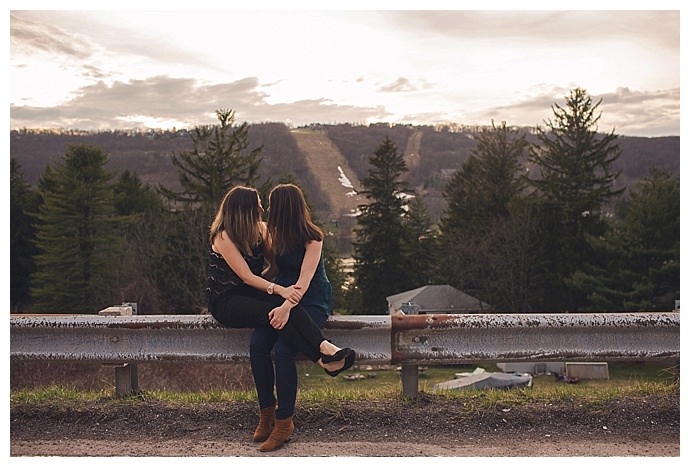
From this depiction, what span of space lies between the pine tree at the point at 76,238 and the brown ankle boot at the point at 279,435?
4523cm

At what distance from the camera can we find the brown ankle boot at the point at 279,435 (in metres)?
4.58

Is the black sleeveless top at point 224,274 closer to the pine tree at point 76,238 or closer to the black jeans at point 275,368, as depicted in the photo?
the black jeans at point 275,368

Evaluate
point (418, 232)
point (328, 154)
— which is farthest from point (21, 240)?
point (328, 154)

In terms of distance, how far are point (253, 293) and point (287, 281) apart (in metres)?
0.27

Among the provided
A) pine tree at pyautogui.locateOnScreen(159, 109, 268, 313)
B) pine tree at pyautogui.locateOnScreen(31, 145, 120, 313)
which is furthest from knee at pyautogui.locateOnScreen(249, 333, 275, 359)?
pine tree at pyautogui.locateOnScreen(31, 145, 120, 313)

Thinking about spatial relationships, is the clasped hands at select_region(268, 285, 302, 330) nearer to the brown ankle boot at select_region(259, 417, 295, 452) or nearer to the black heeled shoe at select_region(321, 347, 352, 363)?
the black heeled shoe at select_region(321, 347, 352, 363)

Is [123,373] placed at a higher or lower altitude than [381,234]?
higher

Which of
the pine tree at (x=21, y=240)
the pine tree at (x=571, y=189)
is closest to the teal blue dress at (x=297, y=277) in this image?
the pine tree at (x=571, y=189)

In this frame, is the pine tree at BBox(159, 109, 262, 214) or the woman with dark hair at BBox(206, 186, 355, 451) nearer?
the woman with dark hair at BBox(206, 186, 355, 451)

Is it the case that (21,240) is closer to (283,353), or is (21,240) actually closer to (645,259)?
(645,259)

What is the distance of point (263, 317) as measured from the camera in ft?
16.2

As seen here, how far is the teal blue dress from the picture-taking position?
203 inches

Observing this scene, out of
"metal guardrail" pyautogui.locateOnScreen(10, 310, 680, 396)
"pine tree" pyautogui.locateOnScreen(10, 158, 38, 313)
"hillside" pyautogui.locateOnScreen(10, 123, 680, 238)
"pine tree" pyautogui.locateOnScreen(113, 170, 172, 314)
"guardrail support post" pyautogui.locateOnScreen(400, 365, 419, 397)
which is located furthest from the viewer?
"hillside" pyautogui.locateOnScreen(10, 123, 680, 238)
